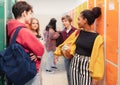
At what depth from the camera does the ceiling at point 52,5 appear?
26.1ft

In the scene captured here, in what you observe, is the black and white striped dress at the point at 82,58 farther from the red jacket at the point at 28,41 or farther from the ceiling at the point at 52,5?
the ceiling at the point at 52,5

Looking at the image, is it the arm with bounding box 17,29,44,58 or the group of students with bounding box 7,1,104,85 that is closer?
the arm with bounding box 17,29,44,58

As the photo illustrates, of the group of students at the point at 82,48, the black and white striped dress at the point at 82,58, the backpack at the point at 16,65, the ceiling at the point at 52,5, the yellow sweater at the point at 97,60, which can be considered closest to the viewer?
the backpack at the point at 16,65

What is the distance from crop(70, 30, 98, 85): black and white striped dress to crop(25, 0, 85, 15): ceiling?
5.44m

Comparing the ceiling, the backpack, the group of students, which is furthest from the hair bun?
the ceiling

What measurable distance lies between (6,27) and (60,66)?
452 centimetres

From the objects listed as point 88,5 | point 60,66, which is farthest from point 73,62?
point 60,66

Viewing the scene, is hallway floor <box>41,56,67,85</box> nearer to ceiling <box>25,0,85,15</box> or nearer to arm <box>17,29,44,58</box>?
ceiling <box>25,0,85,15</box>

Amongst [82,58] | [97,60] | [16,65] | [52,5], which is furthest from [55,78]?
[52,5]

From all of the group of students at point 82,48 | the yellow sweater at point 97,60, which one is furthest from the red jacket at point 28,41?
the yellow sweater at point 97,60

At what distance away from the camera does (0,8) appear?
2037 mm

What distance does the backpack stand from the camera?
1.95 m

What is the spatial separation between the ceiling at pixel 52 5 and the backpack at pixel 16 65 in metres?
6.05

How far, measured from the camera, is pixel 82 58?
2562 mm
